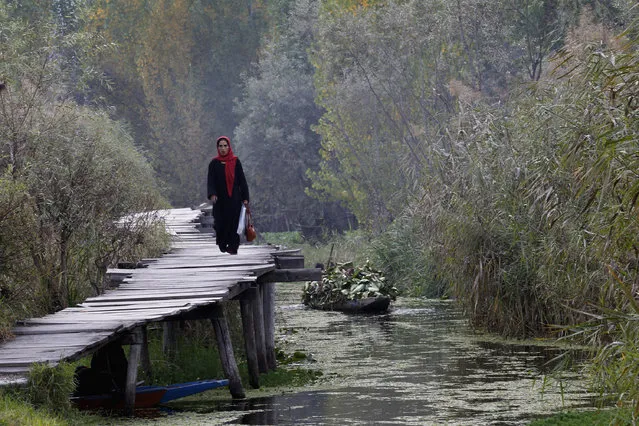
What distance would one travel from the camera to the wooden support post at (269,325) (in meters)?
15.5

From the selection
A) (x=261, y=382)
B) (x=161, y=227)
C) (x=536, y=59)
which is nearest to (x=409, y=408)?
(x=261, y=382)

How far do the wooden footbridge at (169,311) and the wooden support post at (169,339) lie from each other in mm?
14

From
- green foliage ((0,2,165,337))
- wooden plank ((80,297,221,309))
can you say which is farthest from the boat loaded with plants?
wooden plank ((80,297,221,309))

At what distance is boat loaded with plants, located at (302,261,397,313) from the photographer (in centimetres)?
2375

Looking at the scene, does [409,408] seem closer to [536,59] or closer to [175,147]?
[536,59]

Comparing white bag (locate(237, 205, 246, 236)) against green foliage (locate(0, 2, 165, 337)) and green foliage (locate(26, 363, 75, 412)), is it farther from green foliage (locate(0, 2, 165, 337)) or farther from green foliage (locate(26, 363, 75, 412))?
green foliage (locate(26, 363, 75, 412))

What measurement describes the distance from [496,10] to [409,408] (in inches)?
858

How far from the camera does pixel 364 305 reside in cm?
2364

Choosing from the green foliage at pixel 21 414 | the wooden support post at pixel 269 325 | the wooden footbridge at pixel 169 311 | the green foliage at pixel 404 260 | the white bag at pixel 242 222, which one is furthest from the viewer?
the green foliage at pixel 404 260

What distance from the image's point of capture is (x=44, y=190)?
578 inches

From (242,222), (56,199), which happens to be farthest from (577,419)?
(56,199)

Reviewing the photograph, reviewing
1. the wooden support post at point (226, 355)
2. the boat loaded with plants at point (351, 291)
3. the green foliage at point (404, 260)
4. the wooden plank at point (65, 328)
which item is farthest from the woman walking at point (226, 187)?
the green foliage at point (404, 260)

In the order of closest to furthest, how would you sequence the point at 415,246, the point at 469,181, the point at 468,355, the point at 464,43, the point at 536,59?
the point at 468,355 < the point at 469,181 < the point at 415,246 < the point at 464,43 < the point at 536,59

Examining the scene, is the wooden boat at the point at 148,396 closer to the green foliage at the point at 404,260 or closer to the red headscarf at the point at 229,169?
the red headscarf at the point at 229,169
